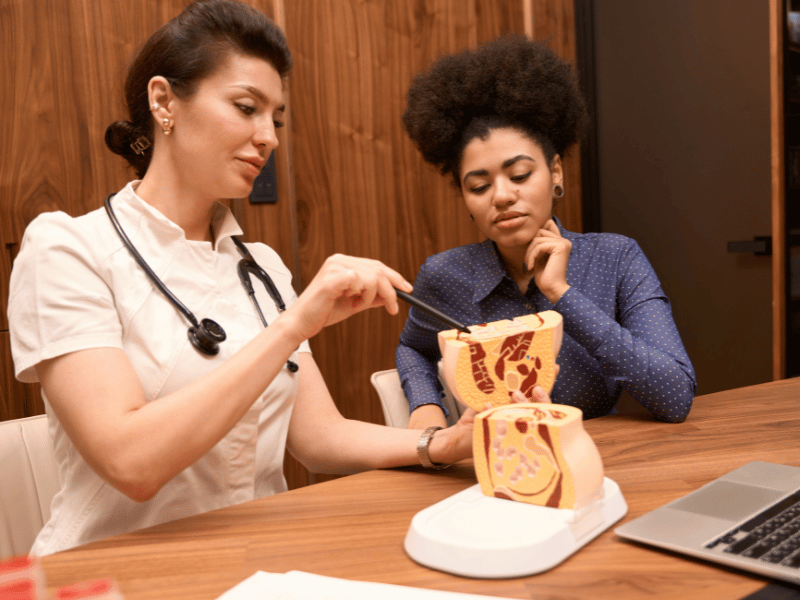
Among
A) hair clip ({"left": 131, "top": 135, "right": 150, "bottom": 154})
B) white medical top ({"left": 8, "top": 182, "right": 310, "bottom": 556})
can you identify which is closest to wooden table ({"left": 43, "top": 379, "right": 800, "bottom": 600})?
white medical top ({"left": 8, "top": 182, "right": 310, "bottom": 556})

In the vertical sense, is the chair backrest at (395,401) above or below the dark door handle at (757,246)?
below

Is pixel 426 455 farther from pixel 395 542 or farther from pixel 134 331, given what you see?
pixel 134 331

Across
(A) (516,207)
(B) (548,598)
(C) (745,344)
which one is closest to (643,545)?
(B) (548,598)

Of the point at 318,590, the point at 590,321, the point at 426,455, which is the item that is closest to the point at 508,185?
the point at 590,321

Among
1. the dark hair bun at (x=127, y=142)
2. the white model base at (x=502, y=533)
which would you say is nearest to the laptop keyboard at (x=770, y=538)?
the white model base at (x=502, y=533)

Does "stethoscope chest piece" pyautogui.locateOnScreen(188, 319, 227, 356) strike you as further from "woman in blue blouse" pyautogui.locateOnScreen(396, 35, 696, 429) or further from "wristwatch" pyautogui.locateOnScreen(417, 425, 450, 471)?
"woman in blue blouse" pyautogui.locateOnScreen(396, 35, 696, 429)

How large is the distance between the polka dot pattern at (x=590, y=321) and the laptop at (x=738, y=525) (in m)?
0.43

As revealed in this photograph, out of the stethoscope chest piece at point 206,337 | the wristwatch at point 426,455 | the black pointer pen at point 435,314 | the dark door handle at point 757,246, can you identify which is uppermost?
the black pointer pen at point 435,314

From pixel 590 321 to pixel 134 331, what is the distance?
91 centimetres

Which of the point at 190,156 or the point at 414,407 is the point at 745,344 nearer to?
the point at 414,407

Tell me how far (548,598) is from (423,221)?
217cm

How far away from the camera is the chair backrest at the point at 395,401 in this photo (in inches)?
64.3

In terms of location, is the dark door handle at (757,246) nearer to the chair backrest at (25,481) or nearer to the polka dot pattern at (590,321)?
the polka dot pattern at (590,321)

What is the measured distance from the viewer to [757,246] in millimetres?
2775
